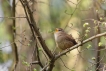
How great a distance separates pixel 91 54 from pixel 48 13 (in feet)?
5.52

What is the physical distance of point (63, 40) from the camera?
201 inches

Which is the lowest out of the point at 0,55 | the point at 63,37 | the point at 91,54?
the point at 91,54

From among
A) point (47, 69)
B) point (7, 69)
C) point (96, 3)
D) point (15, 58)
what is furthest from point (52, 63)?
point (96, 3)

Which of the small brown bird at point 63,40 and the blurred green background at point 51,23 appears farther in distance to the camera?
the blurred green background at point 51,23

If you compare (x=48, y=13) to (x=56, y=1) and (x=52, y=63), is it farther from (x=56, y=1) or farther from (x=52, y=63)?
(x=52, y=63)

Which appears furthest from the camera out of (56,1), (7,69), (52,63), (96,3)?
(56,1)

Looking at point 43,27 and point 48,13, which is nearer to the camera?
point 43,27

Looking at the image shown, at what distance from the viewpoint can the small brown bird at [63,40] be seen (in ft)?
16.2

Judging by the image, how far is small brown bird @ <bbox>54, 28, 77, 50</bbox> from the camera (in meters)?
4.93

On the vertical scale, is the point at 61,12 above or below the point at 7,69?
above

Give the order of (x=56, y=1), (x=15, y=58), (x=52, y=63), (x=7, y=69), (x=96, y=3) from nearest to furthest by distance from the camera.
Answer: (x=52, y=63)
(x=15, y=58)
(x=7, y=69)
(x=96, y=3)
(x=56, y=1)

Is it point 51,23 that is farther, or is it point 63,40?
point 51,23

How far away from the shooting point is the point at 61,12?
27.3 ft

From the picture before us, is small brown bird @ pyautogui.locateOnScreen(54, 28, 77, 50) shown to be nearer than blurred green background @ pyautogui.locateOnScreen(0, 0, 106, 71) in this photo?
Yes
